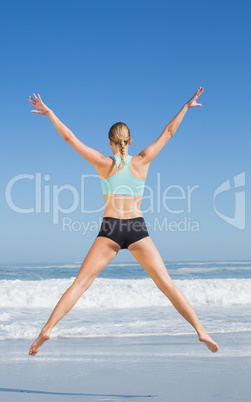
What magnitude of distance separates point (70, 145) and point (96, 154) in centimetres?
24

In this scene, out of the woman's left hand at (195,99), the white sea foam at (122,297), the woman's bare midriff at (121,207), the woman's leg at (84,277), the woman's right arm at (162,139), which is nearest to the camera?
the woman's leg at (84,277)

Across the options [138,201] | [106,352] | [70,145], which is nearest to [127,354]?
[106,352]

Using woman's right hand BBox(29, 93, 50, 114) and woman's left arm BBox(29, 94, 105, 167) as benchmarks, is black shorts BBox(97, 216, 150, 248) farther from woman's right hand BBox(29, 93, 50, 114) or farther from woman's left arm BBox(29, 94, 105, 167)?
woman's right hand BBox(29, 93, 50, 114)

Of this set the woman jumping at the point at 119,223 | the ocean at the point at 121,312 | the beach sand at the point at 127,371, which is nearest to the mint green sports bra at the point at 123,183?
the woman jumping at the point at 119,223

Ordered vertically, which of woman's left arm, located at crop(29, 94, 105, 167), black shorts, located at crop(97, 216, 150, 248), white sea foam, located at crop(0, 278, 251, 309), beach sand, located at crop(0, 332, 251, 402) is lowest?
white sea foam, located at crop(0, 278, 251, 309)

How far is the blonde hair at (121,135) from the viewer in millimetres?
4090

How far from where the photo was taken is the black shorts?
396 centimetres

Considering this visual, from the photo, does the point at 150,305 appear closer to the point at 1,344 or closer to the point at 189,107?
the point at 1,344

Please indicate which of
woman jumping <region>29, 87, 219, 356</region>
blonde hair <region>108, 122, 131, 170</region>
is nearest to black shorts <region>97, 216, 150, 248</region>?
woman jumping <region>29, 87, 219, 356</region>

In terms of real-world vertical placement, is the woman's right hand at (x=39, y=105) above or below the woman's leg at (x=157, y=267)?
above

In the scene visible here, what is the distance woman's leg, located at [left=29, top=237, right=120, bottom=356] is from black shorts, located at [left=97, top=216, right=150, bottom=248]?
2.0 inches

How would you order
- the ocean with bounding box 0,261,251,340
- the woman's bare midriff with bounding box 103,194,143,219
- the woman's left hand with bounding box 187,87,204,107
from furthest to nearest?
the ocean with bounding box 0,261,251,340
the woman's left hand with bounding box 187,87,204,107
the woman's bare midriff with bounding box 103,194,143,219

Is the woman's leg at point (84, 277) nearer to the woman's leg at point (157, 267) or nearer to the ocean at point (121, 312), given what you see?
the woman's leg at point (157, 267)

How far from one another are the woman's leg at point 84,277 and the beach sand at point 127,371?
62 cm
